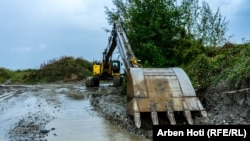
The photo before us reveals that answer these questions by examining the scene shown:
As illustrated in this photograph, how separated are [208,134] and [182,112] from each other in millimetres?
3396

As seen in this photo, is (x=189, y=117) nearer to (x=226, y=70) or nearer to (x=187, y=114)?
(x=187, y=114)

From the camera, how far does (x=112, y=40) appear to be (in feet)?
62.4

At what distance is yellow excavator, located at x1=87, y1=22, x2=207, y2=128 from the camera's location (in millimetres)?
9273

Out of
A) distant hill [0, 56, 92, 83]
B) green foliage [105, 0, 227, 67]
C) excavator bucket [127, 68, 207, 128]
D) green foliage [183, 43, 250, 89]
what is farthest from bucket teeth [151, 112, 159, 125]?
distant hill [0, 56, 92, 83]

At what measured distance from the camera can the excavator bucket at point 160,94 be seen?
9.27 metres

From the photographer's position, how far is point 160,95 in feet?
31.8

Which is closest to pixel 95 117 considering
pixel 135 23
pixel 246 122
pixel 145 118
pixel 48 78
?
pixel 145 118

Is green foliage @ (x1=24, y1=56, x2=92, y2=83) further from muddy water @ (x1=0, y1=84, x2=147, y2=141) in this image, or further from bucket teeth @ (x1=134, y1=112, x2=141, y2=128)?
bucket teeth @ (x1=134, y1=112, x2=141, y2=128)

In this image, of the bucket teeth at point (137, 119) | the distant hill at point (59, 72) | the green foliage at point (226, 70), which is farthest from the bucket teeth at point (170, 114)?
the distant hill at point (59, 72)

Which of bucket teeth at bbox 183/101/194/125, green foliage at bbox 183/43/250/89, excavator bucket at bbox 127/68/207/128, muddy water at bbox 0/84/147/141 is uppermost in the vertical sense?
green foliage at bbox 183/43/250/89

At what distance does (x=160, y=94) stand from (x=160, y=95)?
45 mm

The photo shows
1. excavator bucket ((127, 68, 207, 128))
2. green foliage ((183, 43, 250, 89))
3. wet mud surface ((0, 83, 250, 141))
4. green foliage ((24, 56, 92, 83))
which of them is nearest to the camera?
wet mud surface ((0, 83, 250, 141))

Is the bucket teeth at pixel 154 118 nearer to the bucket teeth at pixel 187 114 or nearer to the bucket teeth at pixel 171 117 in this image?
the bucket teeth at pixel 171 117

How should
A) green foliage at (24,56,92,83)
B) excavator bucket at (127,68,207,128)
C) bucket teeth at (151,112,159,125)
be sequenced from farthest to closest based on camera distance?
1. green foliage at (24,56,92,83)
2. excavator bucket at (127,68,207,128)
3. bucket teeth at (151,112,159,125)
